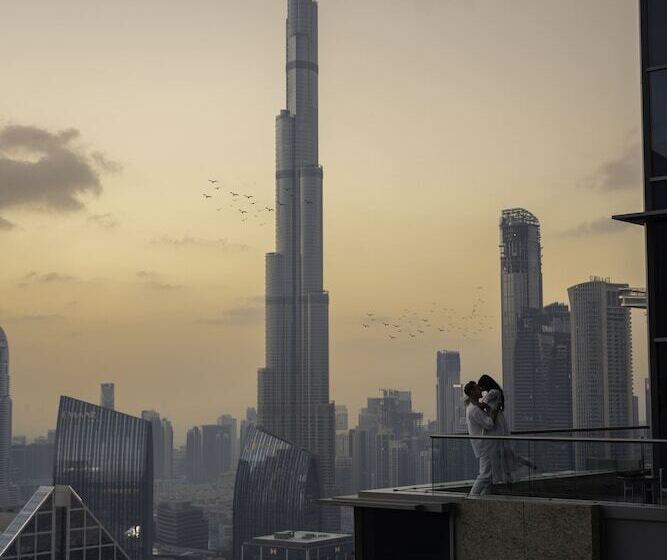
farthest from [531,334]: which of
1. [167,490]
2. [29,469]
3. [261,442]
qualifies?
[29,469]

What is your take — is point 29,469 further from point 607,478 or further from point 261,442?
point 607,478

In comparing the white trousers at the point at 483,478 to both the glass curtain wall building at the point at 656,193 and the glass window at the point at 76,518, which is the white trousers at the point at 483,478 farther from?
the glass window at the point at 76,518

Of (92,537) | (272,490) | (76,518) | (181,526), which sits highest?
(76,518)

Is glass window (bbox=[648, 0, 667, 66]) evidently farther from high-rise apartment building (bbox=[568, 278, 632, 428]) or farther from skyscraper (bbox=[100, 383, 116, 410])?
skyscraper (bbox=[100, 383, 116, 410])

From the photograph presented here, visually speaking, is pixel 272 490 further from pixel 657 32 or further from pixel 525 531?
pixel 525 531

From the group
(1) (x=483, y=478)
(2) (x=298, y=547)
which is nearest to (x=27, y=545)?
(2) (x=298, y=547)

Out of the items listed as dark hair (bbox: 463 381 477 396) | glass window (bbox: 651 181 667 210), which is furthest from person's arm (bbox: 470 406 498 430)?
glass window (bbox: 651 181 667 210)

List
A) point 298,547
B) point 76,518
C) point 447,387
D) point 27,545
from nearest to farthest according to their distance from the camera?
point 27,545
point 76,518
point 298,547
point 447,387
